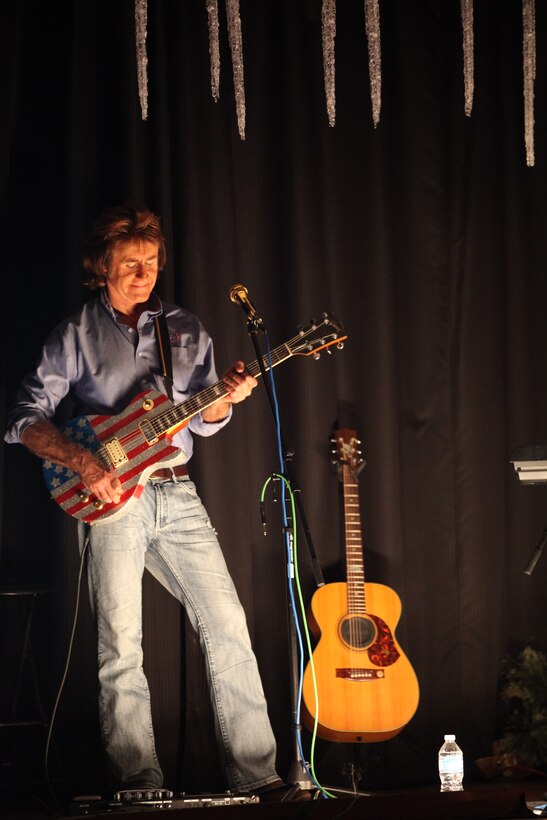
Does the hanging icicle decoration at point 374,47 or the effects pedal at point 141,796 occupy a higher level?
the hanging icicle decoration at point 374,47

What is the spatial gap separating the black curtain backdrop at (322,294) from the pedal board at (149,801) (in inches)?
25.2

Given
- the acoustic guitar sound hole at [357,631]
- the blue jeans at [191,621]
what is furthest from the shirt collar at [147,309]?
the acoustic guitar sound hole at [357,631]

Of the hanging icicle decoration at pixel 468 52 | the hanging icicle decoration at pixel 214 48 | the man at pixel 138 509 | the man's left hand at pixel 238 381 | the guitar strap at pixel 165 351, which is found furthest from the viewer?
the hanging icicle decoration at pixel 468 52

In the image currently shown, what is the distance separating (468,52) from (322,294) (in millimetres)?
1305

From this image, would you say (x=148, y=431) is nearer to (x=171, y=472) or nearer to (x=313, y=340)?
(x=171, y=472)

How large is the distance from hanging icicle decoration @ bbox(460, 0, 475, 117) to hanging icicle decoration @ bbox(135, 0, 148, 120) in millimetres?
1432

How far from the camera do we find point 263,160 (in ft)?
14.1

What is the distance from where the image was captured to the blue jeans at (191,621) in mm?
3381

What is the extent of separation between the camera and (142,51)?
4070 mm

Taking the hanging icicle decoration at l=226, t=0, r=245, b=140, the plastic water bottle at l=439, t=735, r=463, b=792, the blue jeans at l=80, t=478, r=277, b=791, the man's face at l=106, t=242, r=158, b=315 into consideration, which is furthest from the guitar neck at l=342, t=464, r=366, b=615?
the hanging icicle decoration at l=226, t=0, r=245, b=140

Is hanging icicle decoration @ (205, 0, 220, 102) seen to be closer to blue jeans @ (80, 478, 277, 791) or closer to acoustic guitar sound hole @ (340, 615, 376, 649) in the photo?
blue jeans @ (80, 478, 277, 791)

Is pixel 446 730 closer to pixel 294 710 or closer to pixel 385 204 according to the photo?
pixel 294 710

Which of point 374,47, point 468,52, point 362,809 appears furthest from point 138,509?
point 468,52

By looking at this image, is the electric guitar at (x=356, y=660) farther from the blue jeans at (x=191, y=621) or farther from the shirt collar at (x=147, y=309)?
the shirt collar at (x=147, y=309)
